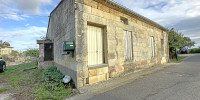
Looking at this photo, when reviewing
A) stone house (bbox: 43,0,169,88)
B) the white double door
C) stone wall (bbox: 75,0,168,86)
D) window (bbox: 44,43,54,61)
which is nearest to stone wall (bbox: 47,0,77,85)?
stone house (bbox: 43,0,169,88)

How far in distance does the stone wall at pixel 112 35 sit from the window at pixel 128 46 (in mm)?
255

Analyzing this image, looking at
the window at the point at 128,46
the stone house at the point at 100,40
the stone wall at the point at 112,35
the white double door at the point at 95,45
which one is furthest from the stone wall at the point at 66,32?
the window at the point at 128,46

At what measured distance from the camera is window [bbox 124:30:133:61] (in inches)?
260

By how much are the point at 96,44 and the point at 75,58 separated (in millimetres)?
1403

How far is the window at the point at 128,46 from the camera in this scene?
6.60m

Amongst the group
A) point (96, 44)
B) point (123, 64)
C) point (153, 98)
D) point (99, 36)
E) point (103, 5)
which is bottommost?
point (153, 98)

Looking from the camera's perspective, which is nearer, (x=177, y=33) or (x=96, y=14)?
(x=96, y=14)

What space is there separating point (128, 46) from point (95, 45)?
2.53m

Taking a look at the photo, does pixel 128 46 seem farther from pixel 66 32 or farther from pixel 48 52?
pixel 48 52

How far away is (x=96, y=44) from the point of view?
527 centimetres

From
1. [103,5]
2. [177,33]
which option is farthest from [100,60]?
[177,33]

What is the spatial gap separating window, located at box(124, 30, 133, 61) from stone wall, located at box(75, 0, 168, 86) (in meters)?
0.26

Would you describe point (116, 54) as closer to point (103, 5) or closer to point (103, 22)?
point (103, 22)

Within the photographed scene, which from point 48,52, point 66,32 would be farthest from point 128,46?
point 48,52
